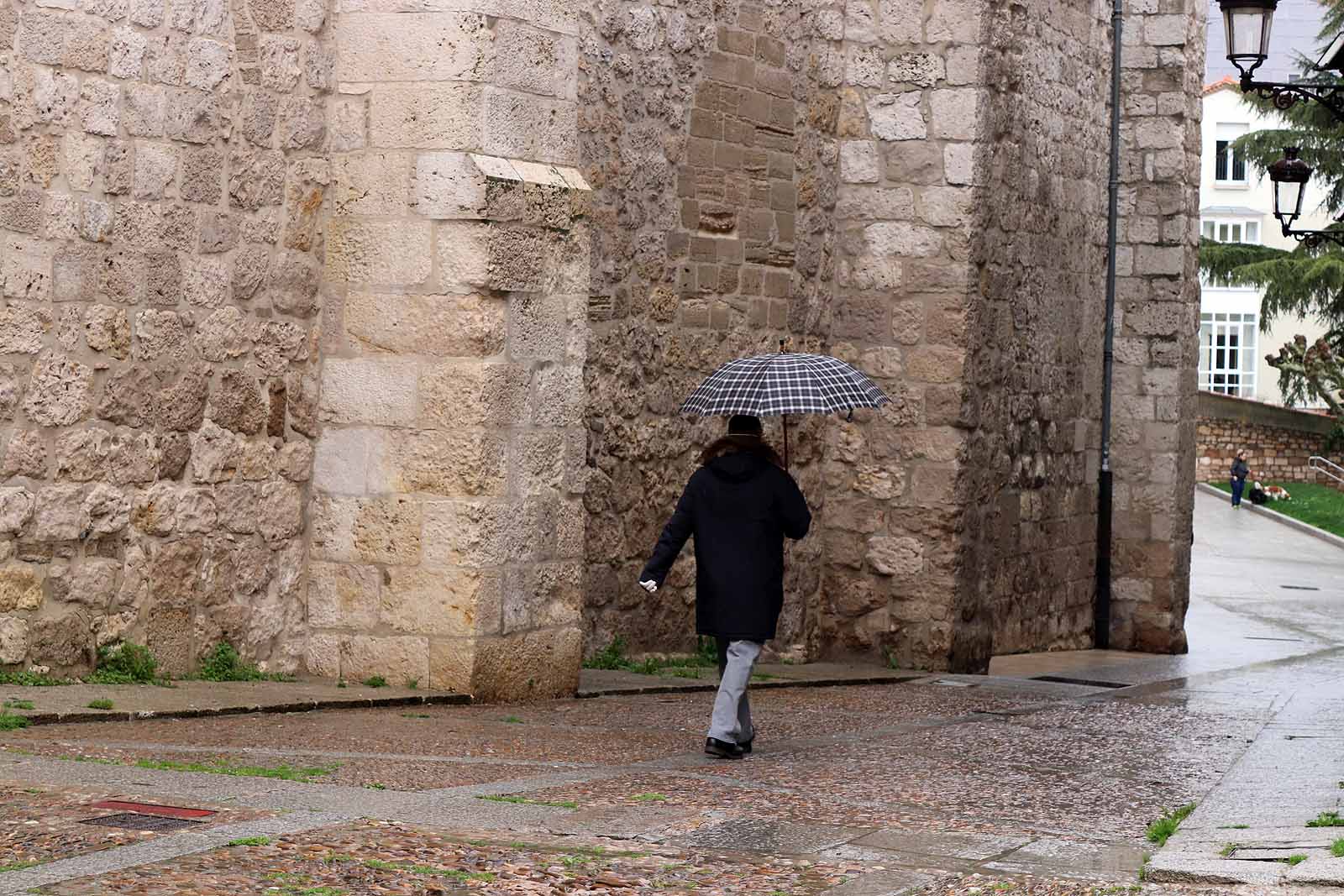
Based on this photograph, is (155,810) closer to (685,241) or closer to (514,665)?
(514,665)

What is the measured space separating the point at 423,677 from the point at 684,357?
3.30m

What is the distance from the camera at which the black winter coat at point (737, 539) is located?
841 centimetres

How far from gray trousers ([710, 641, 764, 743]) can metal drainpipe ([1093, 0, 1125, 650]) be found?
31.2 ft

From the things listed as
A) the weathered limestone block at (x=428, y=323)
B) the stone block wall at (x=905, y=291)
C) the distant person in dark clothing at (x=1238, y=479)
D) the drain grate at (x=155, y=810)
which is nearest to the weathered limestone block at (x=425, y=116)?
the weathered limestone block at (x=428, y=323)

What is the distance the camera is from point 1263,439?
4991cm

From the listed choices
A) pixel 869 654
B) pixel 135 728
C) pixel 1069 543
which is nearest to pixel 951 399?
pixel 869 654

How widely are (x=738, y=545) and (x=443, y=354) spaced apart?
5.98 ft

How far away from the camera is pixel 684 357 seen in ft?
39.4

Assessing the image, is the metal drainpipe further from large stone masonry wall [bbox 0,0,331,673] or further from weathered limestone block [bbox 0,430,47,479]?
weathered limestone block [bbox 0,430,47,479]

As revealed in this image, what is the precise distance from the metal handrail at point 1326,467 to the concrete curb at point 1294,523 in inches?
178

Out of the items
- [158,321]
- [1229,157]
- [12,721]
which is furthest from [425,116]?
[1229,157]

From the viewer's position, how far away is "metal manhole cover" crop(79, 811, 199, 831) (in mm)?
5641

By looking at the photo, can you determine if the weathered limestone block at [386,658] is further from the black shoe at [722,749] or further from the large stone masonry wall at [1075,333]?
the large stone masonry wall at [1075,333]

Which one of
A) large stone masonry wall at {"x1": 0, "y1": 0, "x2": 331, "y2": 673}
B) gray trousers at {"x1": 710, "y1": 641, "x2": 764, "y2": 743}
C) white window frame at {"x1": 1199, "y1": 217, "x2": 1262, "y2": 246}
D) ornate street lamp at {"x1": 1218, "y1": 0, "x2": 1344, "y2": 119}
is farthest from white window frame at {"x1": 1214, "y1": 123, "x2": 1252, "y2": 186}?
gray trousers at {"x1": 710, "y1": 641, "x2": 764, "y2": 743}
